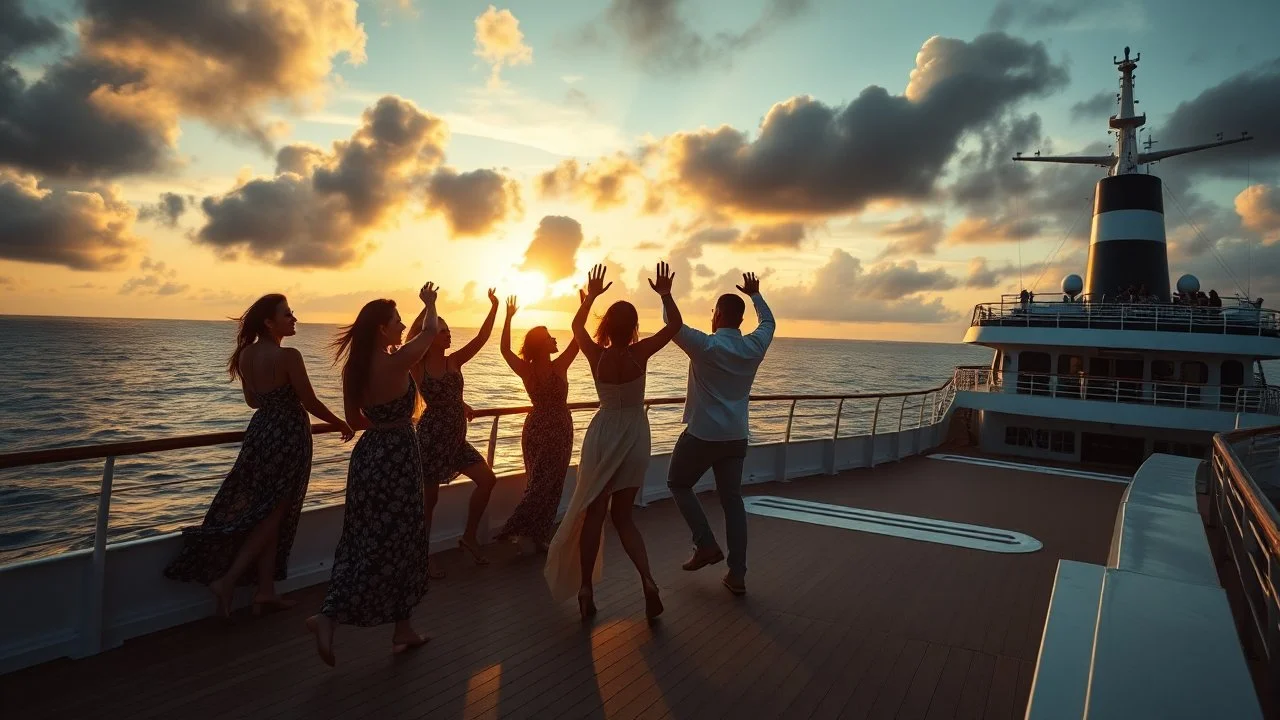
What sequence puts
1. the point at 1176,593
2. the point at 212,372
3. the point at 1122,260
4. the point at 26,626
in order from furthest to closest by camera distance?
the point at 212,372 < the point at 1122,260 < the point at 26,626 < the point at 1176,593

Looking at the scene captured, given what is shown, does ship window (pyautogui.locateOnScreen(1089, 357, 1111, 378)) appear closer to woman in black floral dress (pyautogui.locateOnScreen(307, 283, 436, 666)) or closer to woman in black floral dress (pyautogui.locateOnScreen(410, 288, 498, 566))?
woman in black floral dress (pyautogui.locateOnScreen(410, 288, 498, 566))

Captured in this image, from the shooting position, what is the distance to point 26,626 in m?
3.30

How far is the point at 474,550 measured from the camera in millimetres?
5168

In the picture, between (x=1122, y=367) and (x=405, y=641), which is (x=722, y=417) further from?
(x=1122, y=367)

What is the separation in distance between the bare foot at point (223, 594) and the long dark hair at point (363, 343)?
1.40 metres

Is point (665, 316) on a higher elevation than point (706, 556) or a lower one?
higher

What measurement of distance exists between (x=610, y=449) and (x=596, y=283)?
892 mm

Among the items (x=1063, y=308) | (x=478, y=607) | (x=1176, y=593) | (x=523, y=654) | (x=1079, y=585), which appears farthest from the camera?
(x=1063, y=308)

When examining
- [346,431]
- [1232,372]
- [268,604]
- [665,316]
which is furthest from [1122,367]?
[268,604]

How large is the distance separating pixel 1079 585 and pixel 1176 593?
1.35ft

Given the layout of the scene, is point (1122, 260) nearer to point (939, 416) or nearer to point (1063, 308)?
point (1063, 308)

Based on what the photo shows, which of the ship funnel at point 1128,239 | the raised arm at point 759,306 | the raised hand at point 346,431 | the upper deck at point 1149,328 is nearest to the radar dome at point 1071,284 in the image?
the ship funnel at point 1128,239

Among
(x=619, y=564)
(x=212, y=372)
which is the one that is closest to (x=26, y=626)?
(x=619, y=564)

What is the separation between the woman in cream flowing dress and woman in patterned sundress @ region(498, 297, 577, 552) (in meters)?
1.18
